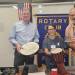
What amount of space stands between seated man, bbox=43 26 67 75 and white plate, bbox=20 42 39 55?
0.65ft

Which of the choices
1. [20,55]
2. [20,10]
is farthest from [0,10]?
[20,55]

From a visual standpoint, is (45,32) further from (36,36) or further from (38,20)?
(36,36)

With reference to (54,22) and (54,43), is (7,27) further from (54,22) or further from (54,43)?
(54,43)

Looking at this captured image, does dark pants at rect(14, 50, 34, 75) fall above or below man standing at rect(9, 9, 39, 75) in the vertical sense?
below

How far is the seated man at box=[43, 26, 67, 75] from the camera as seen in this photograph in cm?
423

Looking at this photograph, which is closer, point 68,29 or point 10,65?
point 68,29

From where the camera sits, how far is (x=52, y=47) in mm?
4371

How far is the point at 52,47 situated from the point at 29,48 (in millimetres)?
405

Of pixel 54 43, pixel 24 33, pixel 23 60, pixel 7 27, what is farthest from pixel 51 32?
pixel 7 27

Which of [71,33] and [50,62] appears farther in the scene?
[71,33]

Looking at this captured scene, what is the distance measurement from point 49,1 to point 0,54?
1.41 meters

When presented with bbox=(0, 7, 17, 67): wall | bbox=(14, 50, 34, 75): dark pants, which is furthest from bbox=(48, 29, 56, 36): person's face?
bbox=(0, 7, 17, 67): wall

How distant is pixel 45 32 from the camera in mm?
5047

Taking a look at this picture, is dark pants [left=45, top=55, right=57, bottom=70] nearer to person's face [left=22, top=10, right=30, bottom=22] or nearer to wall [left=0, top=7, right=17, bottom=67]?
person's face [left=22, top=10, right=30, bottom=22]
